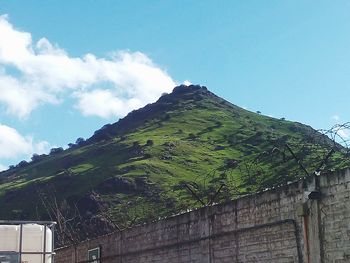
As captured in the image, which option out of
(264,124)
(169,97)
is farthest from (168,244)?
(169,97)

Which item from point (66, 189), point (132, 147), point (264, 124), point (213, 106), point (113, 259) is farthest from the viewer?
point (213, 106)

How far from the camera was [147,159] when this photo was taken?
9181cm

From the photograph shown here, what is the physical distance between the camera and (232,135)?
342 feet

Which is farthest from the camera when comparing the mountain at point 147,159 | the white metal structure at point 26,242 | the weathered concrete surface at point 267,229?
the mountain at point 147,159

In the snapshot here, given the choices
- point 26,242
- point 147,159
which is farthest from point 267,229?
point 147,159

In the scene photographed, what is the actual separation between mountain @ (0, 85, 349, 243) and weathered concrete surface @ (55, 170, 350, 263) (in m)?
37.5

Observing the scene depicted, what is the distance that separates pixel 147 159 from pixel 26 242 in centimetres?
7639

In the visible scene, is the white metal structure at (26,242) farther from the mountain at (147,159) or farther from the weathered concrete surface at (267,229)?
the mountain at (147,159)

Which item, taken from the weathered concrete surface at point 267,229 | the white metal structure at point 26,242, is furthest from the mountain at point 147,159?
the weathered concrete surface at point 267,229

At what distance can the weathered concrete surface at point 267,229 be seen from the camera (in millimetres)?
9820

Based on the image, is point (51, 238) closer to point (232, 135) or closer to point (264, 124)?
point (232, 135)

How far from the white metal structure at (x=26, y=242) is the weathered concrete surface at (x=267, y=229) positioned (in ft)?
9.65

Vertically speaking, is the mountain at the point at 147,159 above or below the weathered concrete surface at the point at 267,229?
above

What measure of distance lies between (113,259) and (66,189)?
2805 inches
